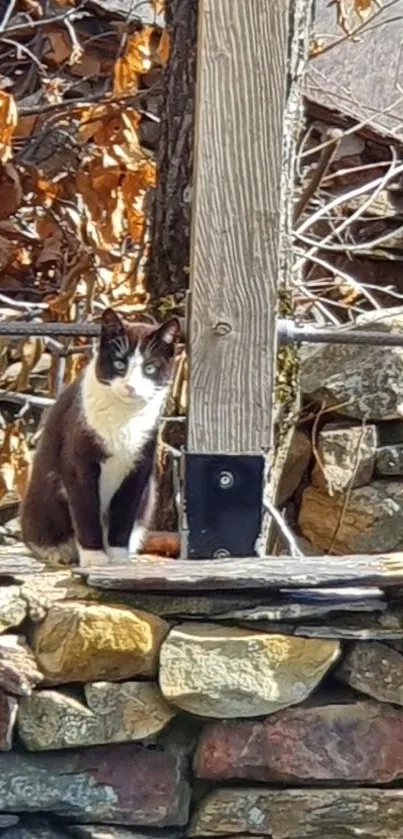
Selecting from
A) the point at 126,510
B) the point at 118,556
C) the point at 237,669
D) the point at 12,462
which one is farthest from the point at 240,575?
the point at 12,462

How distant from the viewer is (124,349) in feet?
9.39

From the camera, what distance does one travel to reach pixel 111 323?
285cm

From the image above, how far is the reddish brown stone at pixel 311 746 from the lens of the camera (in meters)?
2.44

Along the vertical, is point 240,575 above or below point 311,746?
above

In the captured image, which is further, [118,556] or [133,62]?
[133,62]

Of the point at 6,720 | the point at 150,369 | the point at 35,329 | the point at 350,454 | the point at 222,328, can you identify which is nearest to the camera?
the point at 6,720

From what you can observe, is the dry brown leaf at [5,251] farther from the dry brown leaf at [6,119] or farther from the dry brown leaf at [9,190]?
the dry brown leaf at [6,119]

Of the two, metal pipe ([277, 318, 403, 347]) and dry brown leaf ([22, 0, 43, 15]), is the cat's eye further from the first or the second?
dry brown leaf ([22, 0, 43, 15])

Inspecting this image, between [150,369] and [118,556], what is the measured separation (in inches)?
14.8

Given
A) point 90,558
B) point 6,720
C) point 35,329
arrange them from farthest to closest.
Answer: point 90,558 → point 35,329 → point 6,720

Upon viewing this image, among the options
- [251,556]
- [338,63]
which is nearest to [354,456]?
[338,63]

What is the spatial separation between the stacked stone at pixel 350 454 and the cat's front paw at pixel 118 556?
8.44ft

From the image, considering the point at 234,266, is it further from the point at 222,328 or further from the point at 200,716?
the point at 200,716

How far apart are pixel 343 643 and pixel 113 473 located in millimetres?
622
